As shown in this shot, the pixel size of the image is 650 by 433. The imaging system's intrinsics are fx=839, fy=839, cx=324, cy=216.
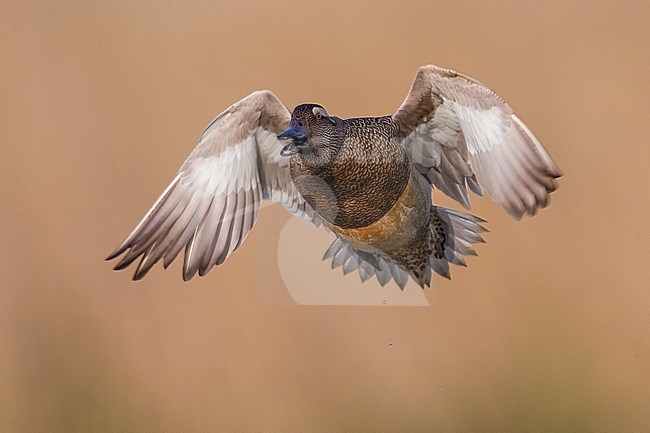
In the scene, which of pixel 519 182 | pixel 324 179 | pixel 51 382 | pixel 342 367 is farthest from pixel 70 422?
pixel 519 182

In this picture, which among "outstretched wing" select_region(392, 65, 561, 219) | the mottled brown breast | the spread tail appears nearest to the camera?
"outstretched wing" select_region(392, 65, 561, 219)

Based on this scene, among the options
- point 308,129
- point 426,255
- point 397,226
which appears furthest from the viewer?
point 426,255

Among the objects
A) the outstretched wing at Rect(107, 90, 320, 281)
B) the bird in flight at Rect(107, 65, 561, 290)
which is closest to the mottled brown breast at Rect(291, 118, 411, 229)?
the bird in flight at Rect(107, 65, 561, 290)

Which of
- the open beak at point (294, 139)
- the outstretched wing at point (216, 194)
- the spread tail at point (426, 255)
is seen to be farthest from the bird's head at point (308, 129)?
the spread tail at point (426, 255)

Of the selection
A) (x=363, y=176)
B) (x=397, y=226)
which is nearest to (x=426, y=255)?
(x=397, y=226)

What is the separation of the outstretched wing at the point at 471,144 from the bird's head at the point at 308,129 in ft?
0.58

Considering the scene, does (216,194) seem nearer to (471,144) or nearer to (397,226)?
(397,226)

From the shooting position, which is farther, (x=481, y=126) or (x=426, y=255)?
(x=426, y=255)

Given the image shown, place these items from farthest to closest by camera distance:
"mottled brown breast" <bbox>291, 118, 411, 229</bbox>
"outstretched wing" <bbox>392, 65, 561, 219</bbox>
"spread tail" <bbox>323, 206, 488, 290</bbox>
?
"spread tail" <bbox>323, 206, 488, 290</bbox> < "mottled brown breast" <bbox>291, 118, 411, 229</bbox> < "outstretched wing" <bbox>392, 65, 561, 219</bbox>

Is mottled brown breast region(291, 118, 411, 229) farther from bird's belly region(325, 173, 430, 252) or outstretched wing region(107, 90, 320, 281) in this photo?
outstretched wing region(107, 90, 320, 281)

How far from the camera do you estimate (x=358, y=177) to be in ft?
5.30

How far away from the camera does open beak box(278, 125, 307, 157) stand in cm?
151

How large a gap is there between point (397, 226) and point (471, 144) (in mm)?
226

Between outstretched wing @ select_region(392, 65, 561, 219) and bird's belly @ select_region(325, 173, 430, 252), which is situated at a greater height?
outstretched wing @ select_region(392, 65, 561, 219)
